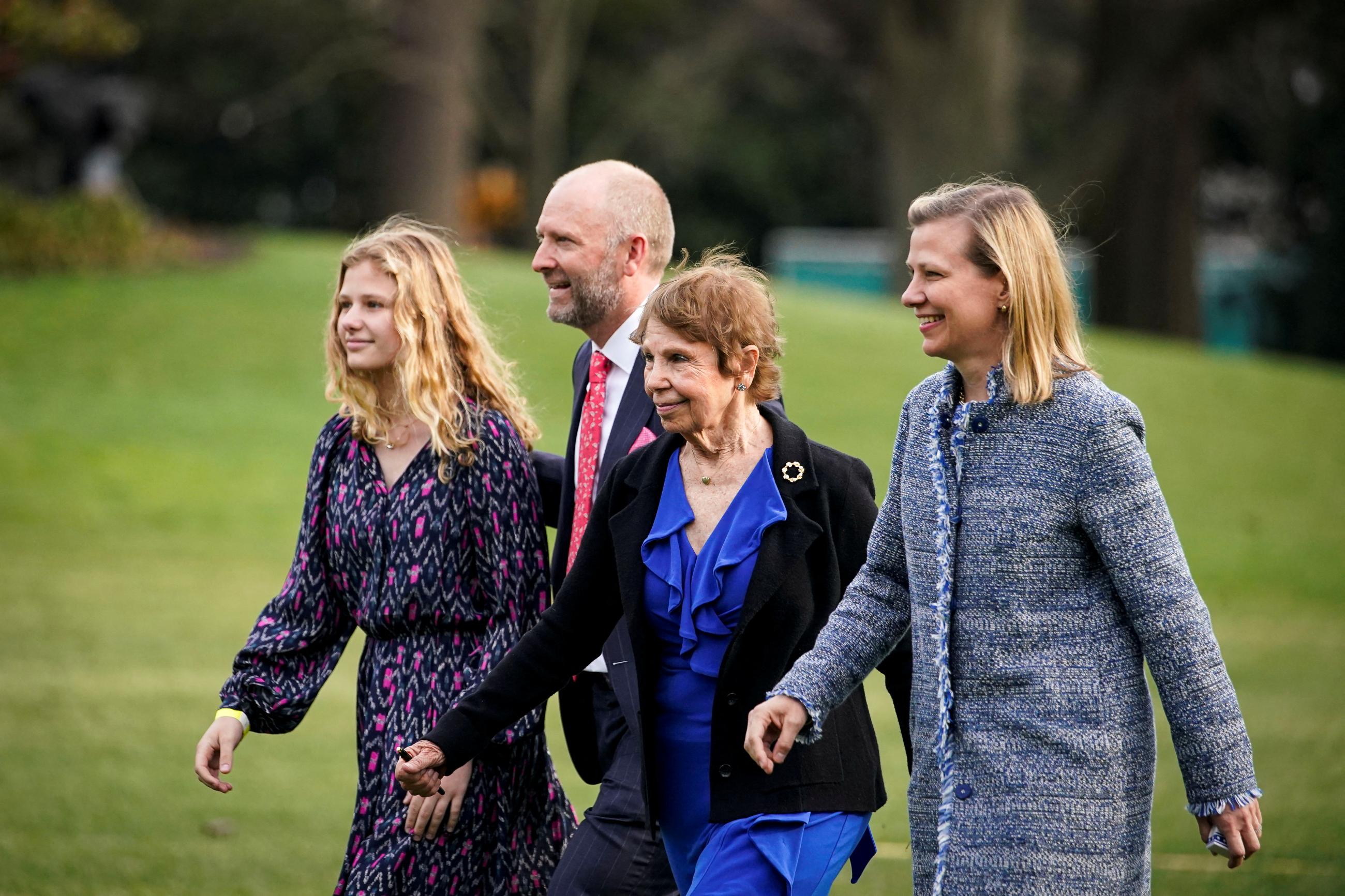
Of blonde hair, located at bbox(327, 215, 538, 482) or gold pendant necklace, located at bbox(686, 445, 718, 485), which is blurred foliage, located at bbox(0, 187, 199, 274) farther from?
gold pendant necklace, located at bbox(686, 445, 718, 485)

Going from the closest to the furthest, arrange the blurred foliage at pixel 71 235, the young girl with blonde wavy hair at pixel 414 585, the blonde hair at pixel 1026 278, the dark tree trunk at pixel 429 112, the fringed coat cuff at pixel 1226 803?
the fringed coat cuff at pixel 1226 803 < the blonde hair at pixel 1026 278 < the young girl with blonde wavy hair at pixel 414 585 < the blurred foliage at pixel 71 235 < the dark tree trunk at pixel 429 112

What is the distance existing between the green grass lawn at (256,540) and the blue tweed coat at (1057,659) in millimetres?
1787

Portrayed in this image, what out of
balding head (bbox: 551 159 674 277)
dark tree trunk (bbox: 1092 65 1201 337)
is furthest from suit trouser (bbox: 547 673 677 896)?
dark tree trunk (bbox: 1092 65 1201 337)

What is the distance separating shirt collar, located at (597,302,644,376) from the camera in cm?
457

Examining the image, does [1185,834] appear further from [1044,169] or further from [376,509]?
[1044,169]

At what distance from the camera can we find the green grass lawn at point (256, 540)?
7125 mm

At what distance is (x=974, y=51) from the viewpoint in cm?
2723

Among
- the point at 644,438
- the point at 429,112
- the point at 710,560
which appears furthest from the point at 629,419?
the point at 429,112

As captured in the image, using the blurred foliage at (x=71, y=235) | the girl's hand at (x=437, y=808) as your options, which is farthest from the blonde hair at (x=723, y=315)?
the blurred foliage at (x=71, y=235)

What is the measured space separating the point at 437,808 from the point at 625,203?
1789 millimetres

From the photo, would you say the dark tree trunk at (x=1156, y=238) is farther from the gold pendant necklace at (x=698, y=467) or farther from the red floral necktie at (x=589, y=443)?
the gold pendant necklace at (x=698, y=467)

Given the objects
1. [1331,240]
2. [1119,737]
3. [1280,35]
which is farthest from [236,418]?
[1280,35]

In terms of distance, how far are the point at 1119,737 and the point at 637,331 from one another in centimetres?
144

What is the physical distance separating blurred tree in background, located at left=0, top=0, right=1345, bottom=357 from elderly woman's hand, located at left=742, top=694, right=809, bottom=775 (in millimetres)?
23763
